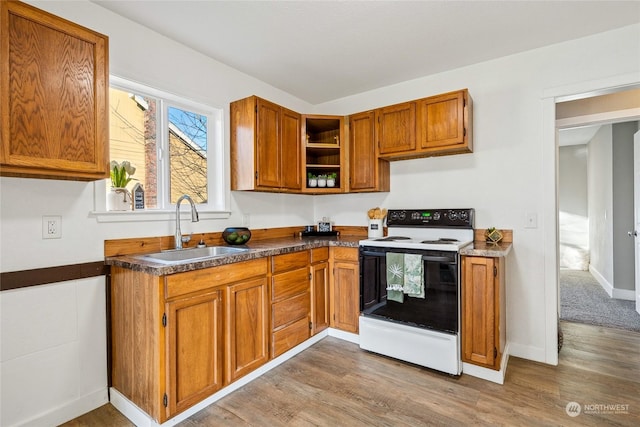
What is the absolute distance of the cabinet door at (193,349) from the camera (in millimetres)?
1702

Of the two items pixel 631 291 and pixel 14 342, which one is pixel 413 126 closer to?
pixel 14 342

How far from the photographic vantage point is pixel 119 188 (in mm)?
2088

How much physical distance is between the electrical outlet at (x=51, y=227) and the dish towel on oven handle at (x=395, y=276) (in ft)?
7.16

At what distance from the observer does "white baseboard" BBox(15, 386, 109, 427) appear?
170 centimetres

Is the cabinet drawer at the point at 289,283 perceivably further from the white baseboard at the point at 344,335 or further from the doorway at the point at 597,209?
the doorway at the point at 597,209

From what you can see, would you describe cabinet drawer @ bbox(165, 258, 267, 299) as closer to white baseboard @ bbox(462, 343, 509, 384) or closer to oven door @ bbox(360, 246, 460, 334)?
oven door @ bbox(360, 246, 460, 334)

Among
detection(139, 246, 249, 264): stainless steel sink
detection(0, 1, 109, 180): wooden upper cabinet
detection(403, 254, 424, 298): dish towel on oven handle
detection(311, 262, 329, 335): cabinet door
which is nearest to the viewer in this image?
detection(0, 1, 109, 180): wooden upper cabinet

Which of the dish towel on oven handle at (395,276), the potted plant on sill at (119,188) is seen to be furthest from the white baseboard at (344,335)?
the potted plant on sill at (119,188)

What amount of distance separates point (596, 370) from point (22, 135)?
3.85 metres

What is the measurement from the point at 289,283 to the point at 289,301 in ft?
0.49

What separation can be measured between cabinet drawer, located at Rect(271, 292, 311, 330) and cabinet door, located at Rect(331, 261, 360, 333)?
12.3 inches

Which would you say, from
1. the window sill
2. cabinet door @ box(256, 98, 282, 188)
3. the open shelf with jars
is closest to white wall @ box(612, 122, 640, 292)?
the open shelf with jars

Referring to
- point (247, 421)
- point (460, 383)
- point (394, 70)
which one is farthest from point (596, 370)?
point (394, 70)

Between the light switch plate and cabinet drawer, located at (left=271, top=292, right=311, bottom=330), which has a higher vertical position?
the light switch plate
